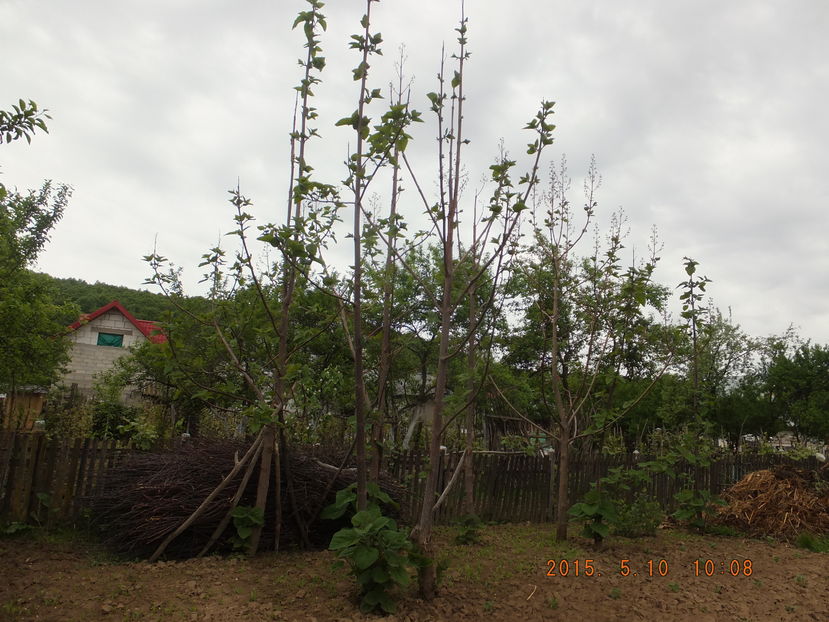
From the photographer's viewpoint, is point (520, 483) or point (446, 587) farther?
point (520, 483)

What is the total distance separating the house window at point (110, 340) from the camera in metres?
28.0

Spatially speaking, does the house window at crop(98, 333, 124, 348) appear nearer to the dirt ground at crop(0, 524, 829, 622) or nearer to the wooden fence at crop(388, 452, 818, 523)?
the wooden fence at crop(388, 452, 818, 523)

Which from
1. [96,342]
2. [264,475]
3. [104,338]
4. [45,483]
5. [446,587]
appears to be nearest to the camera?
[446,587]

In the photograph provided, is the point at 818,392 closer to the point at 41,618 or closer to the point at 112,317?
the point at 41,618

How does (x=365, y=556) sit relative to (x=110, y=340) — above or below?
below

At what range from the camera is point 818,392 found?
2128cm

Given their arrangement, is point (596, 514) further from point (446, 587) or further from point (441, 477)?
point (441, 477)

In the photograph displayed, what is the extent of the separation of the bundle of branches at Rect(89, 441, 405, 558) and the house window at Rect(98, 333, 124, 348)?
24.4 metres

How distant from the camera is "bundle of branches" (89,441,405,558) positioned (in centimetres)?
522

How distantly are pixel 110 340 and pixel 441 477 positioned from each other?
2486 centimetres

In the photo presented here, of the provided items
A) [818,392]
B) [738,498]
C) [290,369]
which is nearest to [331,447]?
[290,369]

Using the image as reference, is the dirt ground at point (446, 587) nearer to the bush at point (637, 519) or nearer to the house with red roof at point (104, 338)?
the bush at point (637, 519)
